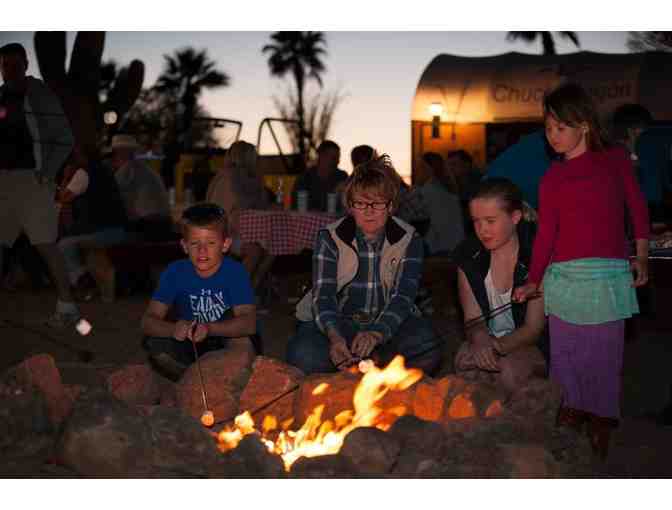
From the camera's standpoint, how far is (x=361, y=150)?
30.4 ft

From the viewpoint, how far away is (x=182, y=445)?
3410 millimetres

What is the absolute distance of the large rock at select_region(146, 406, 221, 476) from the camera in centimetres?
337

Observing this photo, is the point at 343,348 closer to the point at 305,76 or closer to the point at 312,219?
the point at 312,219

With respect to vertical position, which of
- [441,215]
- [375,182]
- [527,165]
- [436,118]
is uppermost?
[436,118]

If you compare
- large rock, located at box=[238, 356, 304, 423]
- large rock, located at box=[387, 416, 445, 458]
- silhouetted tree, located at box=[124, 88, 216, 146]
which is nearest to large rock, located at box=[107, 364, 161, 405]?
large rock, located at box=[238, 356, 304, 423]

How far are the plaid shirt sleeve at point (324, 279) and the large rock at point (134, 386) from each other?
2.58 feet

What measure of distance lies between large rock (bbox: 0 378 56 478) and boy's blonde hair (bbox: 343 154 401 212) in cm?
160

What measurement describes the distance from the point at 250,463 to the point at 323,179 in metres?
6.63

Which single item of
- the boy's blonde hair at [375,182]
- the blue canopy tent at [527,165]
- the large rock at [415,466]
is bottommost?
the large rock at [415,466]

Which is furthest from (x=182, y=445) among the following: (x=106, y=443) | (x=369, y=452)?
(x=369, y=452)

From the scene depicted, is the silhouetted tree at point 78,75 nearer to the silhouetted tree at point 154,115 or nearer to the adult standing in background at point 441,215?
the adult standing in background at point 441,215

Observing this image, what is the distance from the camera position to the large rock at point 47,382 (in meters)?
3.85

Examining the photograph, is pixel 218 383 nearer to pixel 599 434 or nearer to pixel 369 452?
pixel 369 452

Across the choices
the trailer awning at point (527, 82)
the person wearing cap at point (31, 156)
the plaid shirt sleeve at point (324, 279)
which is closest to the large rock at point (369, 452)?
the plaid shirt sleeve at point (324, 279)
